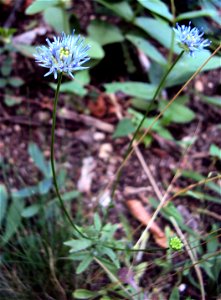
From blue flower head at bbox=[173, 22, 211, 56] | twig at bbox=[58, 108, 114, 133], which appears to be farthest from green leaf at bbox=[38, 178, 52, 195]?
blue flower head at bbox=[173, 22, 211, 56]

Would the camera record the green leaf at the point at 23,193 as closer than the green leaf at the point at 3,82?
Yes

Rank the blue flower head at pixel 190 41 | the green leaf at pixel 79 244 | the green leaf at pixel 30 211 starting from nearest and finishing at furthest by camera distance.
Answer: the blue flower head at pixel 190 41
the green leaf at pixel 79 244
the green leaf at pixel 30 211

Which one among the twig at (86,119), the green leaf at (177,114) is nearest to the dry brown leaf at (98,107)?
the twig at (86,119)

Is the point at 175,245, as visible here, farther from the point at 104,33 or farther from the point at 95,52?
the point at 104,33

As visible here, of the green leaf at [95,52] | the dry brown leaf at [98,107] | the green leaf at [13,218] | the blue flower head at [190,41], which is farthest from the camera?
the dry brown leaf at [98,107]

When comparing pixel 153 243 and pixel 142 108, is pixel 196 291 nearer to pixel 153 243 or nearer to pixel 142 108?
pixel 153 243

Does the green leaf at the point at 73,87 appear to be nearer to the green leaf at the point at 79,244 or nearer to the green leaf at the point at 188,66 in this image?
the green leaf at the point at 188,66

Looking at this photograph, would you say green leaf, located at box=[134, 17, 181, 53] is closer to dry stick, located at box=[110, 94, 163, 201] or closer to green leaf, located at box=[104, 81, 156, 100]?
green leaf, located at box=[104, 81, 156, 100]
